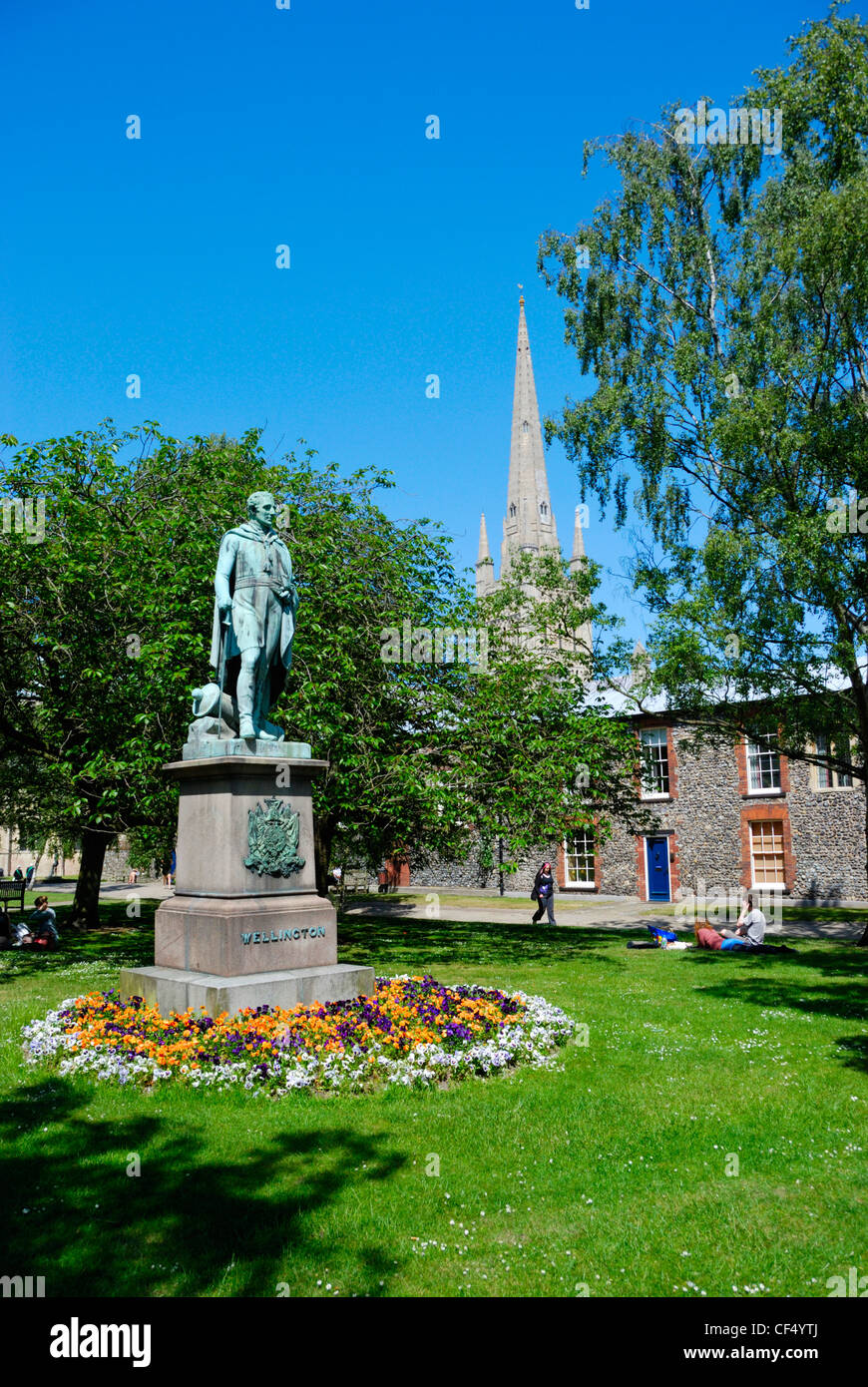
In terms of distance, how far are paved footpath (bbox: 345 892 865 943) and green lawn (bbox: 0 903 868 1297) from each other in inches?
541

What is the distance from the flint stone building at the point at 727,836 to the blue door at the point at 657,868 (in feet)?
0.12

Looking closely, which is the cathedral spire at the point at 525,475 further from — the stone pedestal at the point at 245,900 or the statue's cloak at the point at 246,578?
the stone pedestal at the point at 245,900

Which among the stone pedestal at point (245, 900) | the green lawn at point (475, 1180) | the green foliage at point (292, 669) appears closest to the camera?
the green lawn at point (475, 1180)

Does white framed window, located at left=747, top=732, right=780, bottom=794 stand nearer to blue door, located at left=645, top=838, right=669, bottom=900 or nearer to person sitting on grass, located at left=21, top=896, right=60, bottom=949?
blue door, located at left=645, top=838, right=669, bottom=900

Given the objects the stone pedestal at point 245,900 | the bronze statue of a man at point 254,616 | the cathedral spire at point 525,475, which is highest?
the cathedral spire at point 525,475

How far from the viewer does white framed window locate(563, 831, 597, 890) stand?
3562 centimetres

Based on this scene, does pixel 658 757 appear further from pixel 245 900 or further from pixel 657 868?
pixel 245 900

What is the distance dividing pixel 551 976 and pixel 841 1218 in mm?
9043

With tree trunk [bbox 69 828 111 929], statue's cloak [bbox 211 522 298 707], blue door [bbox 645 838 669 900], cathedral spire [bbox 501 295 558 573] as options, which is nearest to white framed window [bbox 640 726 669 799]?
blue door [bbox 645 838 669 900]

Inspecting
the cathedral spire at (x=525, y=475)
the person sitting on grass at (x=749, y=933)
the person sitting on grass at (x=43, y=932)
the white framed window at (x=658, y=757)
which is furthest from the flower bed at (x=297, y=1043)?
the cathedral spire at (x=525, y=475)

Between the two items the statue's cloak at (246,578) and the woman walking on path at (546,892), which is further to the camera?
the woman walking on path at (546,892)

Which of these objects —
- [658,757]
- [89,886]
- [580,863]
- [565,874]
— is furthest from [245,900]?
[565,874]

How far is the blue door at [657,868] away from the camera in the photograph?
3291cm
